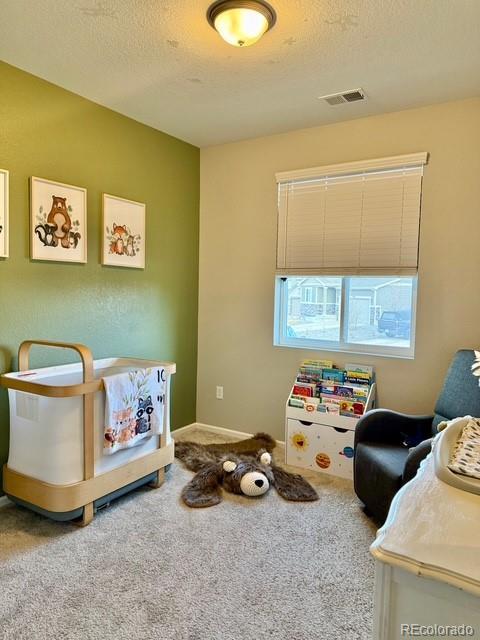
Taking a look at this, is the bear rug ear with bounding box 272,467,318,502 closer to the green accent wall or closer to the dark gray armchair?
→ the dark gray armchair

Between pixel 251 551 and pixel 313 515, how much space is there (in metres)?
0.51

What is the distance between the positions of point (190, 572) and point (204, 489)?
79 centimetres

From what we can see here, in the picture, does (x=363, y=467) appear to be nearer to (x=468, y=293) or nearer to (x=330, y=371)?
(x=330, y=371)

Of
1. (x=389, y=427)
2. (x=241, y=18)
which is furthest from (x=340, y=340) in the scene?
(x=241, y=18)

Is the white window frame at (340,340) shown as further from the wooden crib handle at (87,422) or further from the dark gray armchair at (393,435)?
the wooden crib handle at (87,422)

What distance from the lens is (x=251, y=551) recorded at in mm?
2061

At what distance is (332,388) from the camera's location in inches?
121

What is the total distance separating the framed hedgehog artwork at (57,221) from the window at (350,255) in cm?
152

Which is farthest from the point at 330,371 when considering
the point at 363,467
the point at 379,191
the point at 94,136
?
the point at 94,136

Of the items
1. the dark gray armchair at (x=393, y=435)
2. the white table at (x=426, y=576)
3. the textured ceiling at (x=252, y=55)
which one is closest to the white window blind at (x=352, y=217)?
the textured ceiling at (x=252, y=55)

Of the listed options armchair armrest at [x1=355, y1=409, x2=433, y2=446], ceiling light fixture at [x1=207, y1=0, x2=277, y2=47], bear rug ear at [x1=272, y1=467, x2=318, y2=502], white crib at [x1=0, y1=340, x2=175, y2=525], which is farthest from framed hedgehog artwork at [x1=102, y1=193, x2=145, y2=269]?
armchair armrest at [x1=355, y1=409, x2=433, y2=446]

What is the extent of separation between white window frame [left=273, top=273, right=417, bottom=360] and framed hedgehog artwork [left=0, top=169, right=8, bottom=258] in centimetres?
197

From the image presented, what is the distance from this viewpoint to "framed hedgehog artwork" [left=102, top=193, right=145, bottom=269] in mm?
2980

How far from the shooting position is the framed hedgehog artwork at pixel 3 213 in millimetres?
2371
